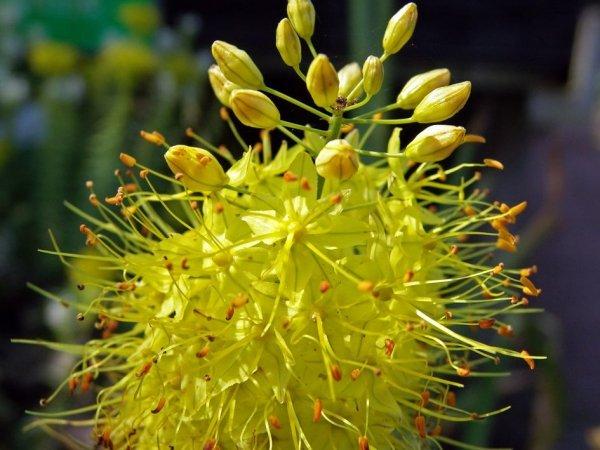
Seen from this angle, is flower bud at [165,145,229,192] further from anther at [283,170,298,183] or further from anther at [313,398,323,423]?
anther at [313,398,323,423]

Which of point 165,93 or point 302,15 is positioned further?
point 165,93

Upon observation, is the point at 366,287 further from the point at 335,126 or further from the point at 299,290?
the point at 335,126

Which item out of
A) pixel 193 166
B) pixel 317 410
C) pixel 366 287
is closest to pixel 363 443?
pixel 317 410

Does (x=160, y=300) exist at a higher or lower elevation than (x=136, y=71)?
higher

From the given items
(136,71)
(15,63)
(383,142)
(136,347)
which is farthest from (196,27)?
(136,347)

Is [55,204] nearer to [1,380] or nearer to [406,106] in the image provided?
[1,380]

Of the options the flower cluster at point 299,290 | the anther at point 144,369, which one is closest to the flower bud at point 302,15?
the flower cluster at point 299,290
